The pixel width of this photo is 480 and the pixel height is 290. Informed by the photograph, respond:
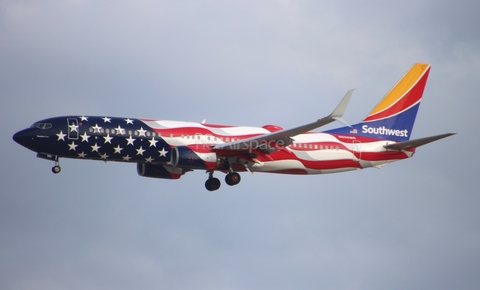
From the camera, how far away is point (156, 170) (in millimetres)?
66438

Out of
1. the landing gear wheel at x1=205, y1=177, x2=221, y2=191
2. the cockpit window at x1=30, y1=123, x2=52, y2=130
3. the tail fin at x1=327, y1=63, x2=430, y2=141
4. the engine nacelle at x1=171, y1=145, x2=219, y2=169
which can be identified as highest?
the tail fin at x1=327, y1=63, x2=430, y2=141

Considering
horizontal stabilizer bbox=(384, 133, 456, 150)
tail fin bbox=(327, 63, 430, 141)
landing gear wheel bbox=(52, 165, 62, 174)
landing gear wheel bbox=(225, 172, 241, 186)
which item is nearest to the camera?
landing gear wheel bbox=(52, 165, 62, 174)

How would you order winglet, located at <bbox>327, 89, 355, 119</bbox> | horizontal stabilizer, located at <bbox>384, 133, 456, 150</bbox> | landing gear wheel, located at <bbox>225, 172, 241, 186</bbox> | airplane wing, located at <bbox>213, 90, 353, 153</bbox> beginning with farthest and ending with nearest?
1. horizontal stabilizer, located at <bbox>384, 133, 456, 150</bbox>
2. landing gear wheel, located at <bbox>225, 172, 241, 186</bbox>
3. airplane wing, located at <bbox>213, 90, 353, 153</bbox>
4. winglet, located at <bbox>327, 89, 355, 119</bbox>

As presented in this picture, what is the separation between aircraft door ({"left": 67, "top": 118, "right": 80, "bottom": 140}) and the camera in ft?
193

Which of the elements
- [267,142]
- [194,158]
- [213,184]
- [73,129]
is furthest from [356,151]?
[73,129]

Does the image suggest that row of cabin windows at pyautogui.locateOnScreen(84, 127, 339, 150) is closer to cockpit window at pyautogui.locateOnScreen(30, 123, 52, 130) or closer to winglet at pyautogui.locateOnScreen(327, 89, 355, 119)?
cockpit window at pyautogui.locateOnScreen(30, 123, 52, 130)

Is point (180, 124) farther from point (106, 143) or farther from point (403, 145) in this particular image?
point (403, 145)

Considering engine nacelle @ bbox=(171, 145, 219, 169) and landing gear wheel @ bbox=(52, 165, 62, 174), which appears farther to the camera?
Answer: landing gear wheel @ bbox=(52, 165, 62, 174)

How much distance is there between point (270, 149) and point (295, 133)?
423cm

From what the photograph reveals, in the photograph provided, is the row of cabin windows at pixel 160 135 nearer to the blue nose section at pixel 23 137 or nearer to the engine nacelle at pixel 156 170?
the blue nose section at pixel 23 137

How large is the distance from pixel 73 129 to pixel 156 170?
9530 mm

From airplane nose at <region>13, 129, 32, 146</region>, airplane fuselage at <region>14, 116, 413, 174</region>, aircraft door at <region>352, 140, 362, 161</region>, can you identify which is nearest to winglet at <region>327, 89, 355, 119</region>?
airplane fuselage at <region>14, 116, 413, 174</region>

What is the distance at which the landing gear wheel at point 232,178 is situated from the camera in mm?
62812

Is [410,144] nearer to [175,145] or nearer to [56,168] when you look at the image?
[175,145]
